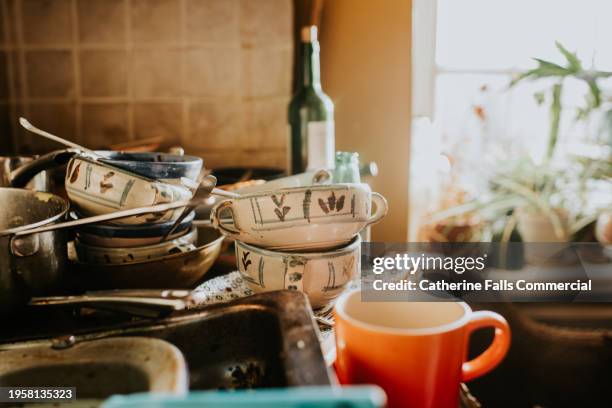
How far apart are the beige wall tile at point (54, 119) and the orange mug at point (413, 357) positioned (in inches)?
42.1

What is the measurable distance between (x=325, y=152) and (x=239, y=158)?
0.42 m

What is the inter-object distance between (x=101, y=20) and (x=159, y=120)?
27 centimetres

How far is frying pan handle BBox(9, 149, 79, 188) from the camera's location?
2.18 feet

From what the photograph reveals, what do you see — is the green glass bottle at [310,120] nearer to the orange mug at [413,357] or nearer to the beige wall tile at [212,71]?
the beige wall tile at [212,71]

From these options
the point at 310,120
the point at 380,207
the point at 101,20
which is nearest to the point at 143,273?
the point at 380,207

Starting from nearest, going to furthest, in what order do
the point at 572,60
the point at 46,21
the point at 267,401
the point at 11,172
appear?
A: the point at 267,401, the point at 11,172, the point at 46,21, the point at 572,60

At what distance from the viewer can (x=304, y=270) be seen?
1.95ft

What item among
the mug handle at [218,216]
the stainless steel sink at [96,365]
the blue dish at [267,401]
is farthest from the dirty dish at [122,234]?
the blue dish at [267,401]

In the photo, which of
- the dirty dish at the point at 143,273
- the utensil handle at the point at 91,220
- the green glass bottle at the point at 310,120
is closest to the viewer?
the utensil handle at the point at 91,220

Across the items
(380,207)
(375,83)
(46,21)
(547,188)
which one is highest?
(46,21)

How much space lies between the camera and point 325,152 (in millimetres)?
1008

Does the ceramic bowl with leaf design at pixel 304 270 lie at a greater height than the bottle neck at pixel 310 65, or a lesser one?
lesser

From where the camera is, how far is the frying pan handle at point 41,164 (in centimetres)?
67

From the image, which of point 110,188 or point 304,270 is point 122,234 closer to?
point 110,188
